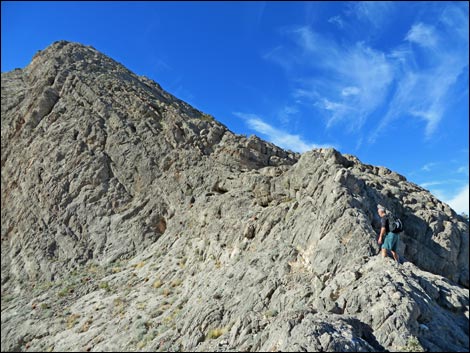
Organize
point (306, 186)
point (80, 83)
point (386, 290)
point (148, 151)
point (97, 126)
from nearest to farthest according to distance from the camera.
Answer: point (386, 290) → point (306, 186) → point (148, 151) → point (97, 126) → point (80, 83)

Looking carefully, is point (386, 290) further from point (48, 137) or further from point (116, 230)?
point (48, 137)

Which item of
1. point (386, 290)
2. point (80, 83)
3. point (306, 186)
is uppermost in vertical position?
point (80, 83)

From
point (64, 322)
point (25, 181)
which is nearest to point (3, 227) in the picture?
point (25, 181)

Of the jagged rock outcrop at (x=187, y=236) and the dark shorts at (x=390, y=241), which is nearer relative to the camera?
the jagged rock outcrop at (x=187, y=236)

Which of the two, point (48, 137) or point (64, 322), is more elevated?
point (48, 137)

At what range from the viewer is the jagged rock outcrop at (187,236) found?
45.0 feet

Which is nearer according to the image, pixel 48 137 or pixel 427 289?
pixel 427 289

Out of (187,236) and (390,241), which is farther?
(187,236)

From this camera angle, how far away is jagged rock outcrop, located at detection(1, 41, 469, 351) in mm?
13711

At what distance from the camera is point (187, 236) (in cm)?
2886

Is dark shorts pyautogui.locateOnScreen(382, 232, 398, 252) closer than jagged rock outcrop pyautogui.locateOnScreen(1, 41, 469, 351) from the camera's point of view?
No

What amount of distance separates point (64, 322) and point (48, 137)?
72.3ft

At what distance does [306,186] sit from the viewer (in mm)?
22578

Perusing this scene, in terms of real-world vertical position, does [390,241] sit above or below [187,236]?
above
